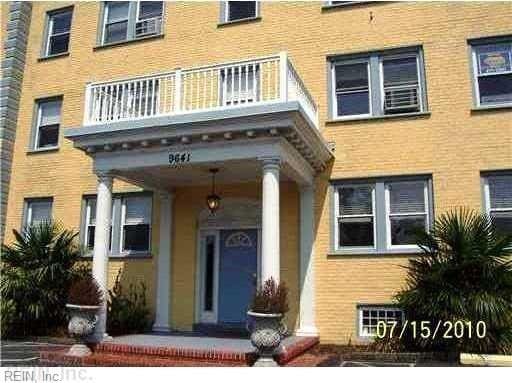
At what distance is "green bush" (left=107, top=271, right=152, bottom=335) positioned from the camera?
38.2 feet

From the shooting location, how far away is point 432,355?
31.7 feet

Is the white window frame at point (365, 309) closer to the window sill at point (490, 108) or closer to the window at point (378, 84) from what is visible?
the window at point (378, 84)

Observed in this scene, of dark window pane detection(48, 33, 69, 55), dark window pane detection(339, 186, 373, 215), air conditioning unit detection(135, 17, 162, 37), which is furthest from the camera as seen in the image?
dark window pane detection(48, 33, 69, 55)

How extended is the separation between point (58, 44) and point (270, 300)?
1192cm

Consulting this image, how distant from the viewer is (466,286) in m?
9.57

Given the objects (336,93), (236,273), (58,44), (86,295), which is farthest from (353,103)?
(58,44)

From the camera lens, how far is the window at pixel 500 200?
1103 centimetres

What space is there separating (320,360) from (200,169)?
15.1 ft

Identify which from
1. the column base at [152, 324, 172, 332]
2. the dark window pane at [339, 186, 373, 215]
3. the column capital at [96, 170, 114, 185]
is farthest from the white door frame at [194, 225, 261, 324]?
the column capital at [96, 170, 114, 185]

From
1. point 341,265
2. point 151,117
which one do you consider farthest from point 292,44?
point 341,265

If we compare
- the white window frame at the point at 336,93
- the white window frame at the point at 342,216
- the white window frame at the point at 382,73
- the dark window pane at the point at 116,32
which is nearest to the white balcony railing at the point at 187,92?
the white window frame at the point at 336,93

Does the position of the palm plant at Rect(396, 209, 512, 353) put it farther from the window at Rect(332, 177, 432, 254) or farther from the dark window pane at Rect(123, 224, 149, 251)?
the dark window pane at Rect(123, 224, 149, 251)

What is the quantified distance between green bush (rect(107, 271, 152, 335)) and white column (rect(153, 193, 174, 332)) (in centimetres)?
34

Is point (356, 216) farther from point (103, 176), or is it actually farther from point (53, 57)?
point (53, 57)
